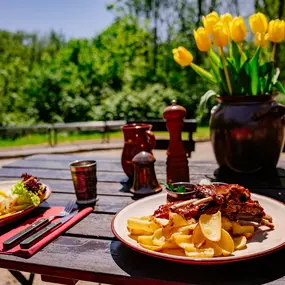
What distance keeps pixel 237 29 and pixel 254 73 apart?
0.22m

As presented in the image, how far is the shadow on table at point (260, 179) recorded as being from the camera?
4.75 ft

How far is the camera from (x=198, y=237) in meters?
0.85

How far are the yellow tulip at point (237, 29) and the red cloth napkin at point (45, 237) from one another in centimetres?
97

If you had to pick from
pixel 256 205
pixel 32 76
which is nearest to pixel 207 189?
pixel 256 205

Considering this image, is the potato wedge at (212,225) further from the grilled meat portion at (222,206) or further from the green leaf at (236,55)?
the green leaf at (236,55)

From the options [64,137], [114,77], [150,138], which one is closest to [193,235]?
[150,138]

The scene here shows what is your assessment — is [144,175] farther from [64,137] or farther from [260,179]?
[64,137]

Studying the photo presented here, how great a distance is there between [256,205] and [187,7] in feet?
53.1

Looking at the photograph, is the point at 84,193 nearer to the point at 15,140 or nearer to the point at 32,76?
the point at 15,140

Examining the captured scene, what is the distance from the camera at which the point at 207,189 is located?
1029 mm

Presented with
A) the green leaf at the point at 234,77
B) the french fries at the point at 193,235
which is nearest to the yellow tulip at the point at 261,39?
the green leaf at the point at 234,77

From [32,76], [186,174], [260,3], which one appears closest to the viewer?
[186,174]

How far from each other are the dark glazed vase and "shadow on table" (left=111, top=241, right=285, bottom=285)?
764mm

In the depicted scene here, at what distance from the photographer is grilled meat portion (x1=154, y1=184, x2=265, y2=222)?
0.95 metres
